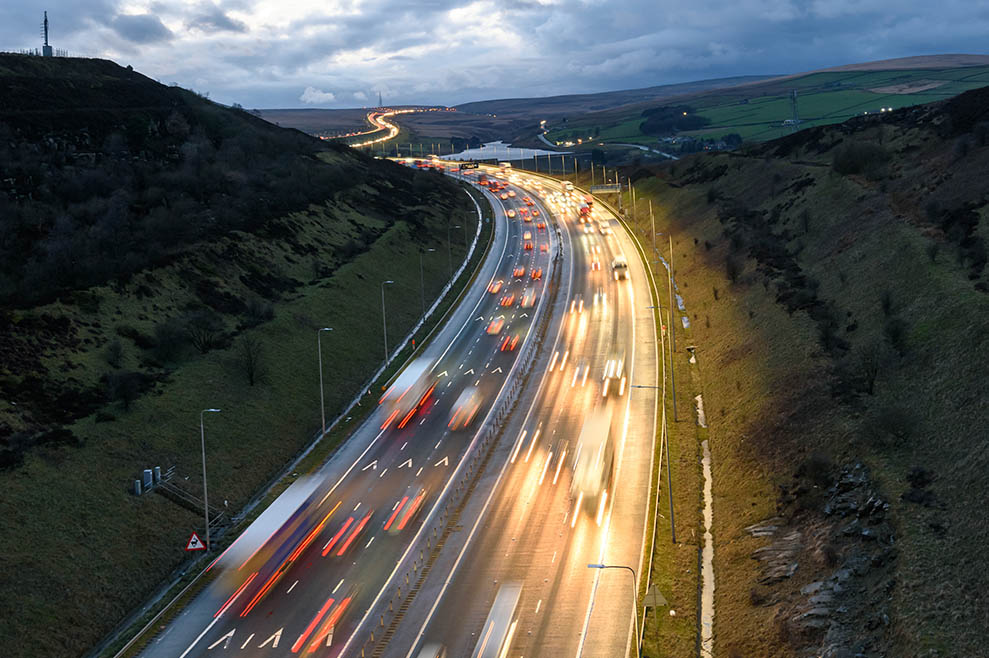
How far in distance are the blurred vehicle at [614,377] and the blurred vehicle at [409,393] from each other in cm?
1543

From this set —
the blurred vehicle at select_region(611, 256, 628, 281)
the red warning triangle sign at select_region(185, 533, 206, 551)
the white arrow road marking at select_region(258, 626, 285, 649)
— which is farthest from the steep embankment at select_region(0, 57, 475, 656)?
the blurred vehicle at select_region(611, 256, 628, 281)

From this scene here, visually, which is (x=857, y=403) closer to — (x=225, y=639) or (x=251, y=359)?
(x=225, y=639)

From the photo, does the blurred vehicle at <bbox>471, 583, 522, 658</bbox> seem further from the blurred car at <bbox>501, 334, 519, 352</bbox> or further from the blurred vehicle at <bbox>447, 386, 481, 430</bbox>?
the blurred car at <bbox>501, 334, 519, 352</bbox>

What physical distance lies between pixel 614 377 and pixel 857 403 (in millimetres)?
25604

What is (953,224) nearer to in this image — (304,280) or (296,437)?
(296,437)

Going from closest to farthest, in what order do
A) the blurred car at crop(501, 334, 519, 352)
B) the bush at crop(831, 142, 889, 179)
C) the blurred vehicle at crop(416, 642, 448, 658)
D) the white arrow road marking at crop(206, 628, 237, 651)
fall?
the blurred vehicle at crop(416, 642, 448, 658) → the white arrow road marking at crop(206, 628, 237, 651) → the blurred car at crop(501, 334, 519, 352) → the bush at crop(831, 142, 889, 179)

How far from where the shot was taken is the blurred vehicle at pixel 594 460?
171ft

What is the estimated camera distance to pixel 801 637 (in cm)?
3419

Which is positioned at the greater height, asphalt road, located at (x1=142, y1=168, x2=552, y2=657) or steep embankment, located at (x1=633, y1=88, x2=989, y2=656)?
steep embankment, located at (x1=633, y1=88, x2=989, y2=656)

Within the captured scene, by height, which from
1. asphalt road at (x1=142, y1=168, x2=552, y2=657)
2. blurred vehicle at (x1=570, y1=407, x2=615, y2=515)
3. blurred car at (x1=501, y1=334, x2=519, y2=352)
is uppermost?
blurred car at (x1=501, y1=334, x2=519, y2=352)

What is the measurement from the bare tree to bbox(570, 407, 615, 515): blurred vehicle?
91.4ft

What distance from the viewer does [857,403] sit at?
51.1m

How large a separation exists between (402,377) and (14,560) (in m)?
40.0

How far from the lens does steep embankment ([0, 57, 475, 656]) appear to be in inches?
1752
